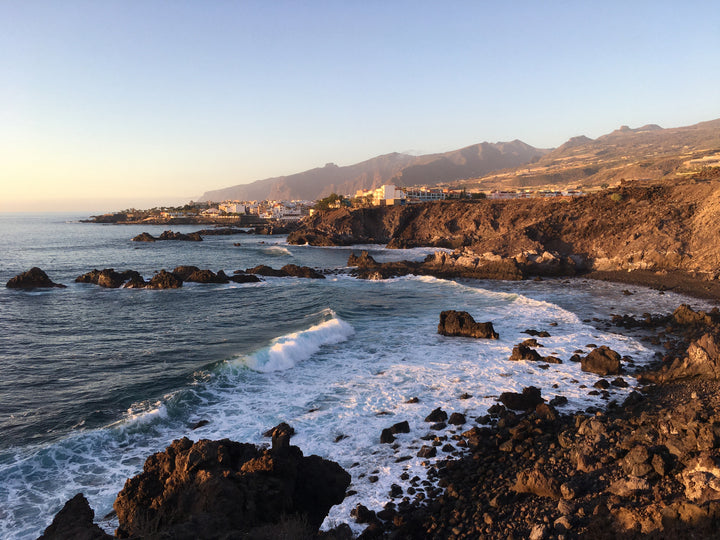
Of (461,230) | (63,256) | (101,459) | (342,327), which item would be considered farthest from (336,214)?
(101,459)

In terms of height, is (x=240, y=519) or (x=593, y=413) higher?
(x=240, y=519)

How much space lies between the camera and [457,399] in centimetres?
1484

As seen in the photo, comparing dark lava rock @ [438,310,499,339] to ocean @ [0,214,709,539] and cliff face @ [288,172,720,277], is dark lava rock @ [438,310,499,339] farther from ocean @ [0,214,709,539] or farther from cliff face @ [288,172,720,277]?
cliff face @ [288,172,720,277]

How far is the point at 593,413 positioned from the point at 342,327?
14333mm

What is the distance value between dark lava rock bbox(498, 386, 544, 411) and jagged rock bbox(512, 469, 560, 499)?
472cm

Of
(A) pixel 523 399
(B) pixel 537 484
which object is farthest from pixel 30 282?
(B) pixel 537 484

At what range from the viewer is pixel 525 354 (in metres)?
18.9

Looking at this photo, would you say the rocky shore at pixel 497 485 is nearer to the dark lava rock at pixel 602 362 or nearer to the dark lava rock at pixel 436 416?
the dark lava rock at pixel 436 416

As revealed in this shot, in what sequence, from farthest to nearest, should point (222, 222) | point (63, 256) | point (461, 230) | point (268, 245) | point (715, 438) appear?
point (222, 222)
point (268, 245)
point (461, 230)
point (63, 256)
point (715, 438)

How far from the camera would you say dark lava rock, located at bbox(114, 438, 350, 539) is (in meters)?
7.15

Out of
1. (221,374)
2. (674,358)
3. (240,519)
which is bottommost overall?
(674,358)

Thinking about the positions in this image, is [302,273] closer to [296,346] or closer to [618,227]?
[296,346]

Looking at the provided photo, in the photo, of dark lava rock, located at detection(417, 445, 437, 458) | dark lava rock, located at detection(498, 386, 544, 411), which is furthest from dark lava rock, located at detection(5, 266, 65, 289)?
dark lava rock, located at detection(498, 386, 544, 411)

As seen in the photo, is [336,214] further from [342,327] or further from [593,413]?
[593,413]
